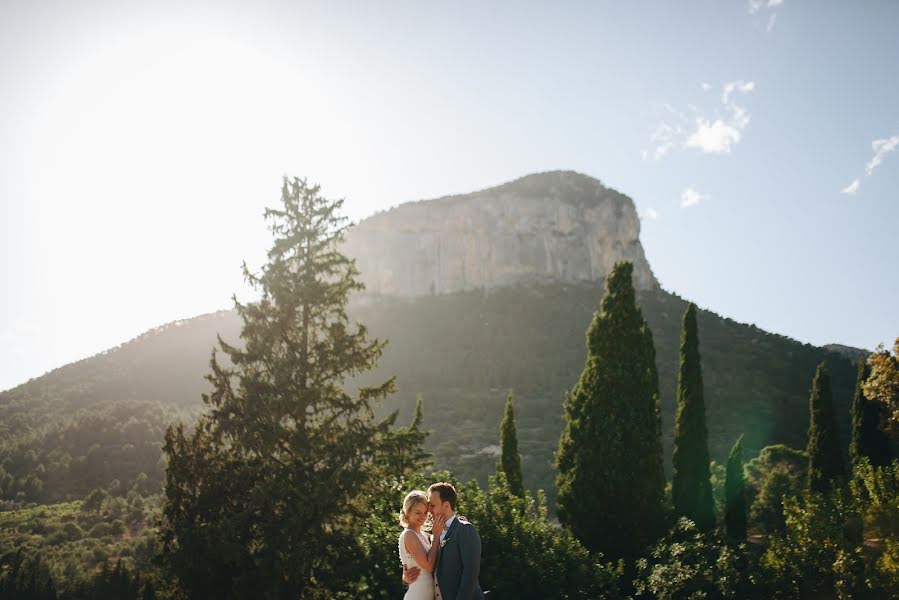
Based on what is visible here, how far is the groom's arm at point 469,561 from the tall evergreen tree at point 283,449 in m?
4.83

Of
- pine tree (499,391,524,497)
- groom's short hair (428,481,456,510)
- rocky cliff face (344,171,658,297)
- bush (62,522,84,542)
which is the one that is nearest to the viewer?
groom's short hair (428,481,456,510)

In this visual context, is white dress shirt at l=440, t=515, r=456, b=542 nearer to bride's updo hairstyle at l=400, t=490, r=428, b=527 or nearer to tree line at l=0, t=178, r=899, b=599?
bride's updo hairstyle at l=400, t=490, r=428, b=527

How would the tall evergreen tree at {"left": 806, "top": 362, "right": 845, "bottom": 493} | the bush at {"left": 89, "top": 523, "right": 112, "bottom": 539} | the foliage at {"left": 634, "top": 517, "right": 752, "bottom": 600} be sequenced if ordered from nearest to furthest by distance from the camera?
1. the foliage at {"left": 634, "top": 517, "right": 752, "bottom": 600}
2. the tall evergreen tree at {"left": 806, "top": 362, "right": 845, "bottom": 493}
3. the bush at {"left": 89, "top": 523, "right": 112, "bottom": 539}

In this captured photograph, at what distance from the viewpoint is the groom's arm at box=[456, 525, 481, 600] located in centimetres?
392

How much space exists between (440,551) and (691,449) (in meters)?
18.3

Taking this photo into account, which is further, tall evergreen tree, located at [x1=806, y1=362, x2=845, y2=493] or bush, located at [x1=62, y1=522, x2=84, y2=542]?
bush, located at [x1=62, y1=522, x2=84, y2=542]

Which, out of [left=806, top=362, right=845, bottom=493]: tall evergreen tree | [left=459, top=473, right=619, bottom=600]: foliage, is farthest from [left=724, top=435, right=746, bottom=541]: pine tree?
[left=459, top=473, right=619, bottom=600]: foliage

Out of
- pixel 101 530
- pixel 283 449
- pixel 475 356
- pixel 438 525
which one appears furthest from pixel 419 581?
pixel 475 356

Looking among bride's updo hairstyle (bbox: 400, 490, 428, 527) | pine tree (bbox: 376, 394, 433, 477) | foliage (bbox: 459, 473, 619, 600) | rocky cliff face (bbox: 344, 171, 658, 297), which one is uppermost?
rocky cliff face (bbox: 344, 171, 658, 297)

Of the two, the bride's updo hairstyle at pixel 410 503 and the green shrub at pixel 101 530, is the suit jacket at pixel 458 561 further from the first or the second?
the green shrub at pixel 101 530

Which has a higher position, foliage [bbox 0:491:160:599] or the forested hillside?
the forested hillside

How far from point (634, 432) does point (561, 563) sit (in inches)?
188

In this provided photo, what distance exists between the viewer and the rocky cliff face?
340ft

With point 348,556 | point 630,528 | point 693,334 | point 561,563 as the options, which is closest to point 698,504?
point 693,334
